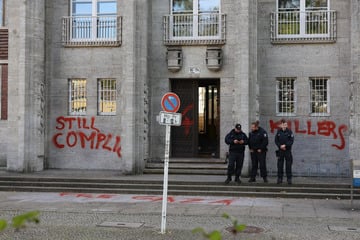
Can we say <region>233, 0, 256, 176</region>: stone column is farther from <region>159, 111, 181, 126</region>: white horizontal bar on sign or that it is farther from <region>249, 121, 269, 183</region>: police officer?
<region>159, 111, 181, 126</region>: white horizontal bar on sign

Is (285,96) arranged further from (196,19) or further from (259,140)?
(196,19)

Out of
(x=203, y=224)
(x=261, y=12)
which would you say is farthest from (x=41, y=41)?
(x=203, y=224)

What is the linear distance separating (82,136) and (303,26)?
9.51 meters

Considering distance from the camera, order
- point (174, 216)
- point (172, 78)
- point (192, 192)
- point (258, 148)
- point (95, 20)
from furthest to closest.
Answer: point (95, 20)
point (172, 78)
point (258, 148)
point (192, 192)
point (174, 216)

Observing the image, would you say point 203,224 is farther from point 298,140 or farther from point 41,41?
point 41,41

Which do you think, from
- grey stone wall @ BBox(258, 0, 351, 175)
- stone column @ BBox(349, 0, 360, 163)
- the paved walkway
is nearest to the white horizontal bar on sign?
the paved walkway

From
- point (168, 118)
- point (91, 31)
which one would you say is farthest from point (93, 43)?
point (168, 118)

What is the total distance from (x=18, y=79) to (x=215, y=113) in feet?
25.4

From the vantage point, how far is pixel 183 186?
50.6ft

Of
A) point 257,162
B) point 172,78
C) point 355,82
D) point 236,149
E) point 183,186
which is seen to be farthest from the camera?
point 172,78

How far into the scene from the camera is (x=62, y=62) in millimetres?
19922

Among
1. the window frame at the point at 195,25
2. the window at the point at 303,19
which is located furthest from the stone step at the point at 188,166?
the window at the point at 303,19

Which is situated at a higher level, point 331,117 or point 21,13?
point 21,13

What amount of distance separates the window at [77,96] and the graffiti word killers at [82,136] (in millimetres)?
366
